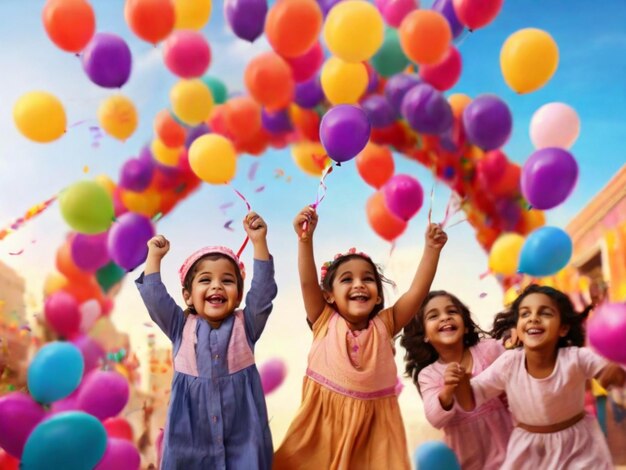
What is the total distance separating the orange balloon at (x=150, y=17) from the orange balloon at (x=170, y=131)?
0.90ft

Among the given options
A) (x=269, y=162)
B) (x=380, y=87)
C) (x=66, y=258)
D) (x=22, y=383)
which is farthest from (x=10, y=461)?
(x=380, y=87)

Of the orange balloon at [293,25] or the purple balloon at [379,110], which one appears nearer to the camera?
the orange balloon at [293,25]

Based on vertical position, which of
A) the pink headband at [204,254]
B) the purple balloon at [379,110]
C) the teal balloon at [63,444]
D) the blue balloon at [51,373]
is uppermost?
the purple balloon at [379,110]

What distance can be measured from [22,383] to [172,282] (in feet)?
2.02

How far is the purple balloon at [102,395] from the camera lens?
2262 millimetres

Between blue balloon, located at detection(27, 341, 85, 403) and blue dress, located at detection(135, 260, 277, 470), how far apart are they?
1.66 feet

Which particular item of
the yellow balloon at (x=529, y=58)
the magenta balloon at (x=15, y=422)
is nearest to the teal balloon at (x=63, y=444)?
the magenta balloon at (x=15, y=422)

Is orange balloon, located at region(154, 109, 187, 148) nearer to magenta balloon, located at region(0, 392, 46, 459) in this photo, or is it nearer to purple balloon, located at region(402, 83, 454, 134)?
purple balloon, located at region(402, 83, 454, 134)

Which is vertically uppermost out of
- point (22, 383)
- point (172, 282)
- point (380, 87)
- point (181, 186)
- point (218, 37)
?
point (218, 37)

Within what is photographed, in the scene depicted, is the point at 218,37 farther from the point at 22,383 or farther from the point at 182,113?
the point at 22,383

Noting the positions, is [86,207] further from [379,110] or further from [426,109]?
[426,109]

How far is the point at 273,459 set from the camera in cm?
183

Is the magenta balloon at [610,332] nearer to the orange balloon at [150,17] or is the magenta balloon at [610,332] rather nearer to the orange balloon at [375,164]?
the orange balloon at [375,164]

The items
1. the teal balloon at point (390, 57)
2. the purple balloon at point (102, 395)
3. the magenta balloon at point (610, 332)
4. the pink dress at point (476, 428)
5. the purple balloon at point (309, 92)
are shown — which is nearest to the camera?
the magenta balloon at point (610, 332)
